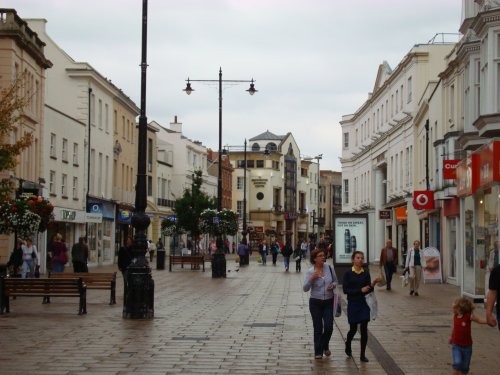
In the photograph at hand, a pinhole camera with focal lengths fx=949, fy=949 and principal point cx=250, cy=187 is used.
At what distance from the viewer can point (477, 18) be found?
923 inches

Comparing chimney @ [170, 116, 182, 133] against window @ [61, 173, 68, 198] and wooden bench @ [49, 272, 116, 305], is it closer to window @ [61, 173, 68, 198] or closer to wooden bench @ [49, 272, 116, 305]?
window @ [61, 173, 68, 198]

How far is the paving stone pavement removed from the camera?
12.3m

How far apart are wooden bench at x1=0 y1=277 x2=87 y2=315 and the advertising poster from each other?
47.6 ft

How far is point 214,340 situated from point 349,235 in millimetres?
18372

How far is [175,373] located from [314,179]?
471 feet

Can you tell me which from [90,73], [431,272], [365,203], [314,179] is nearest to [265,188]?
[314,179]

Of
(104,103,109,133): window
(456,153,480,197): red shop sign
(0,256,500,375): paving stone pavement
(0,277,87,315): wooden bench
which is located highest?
(104,103,109,133): window

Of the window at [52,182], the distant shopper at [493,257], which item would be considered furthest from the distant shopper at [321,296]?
the window at [52,182]

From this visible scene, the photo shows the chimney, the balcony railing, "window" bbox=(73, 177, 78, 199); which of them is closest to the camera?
"window" bbox=(73, 177, 78, 199)

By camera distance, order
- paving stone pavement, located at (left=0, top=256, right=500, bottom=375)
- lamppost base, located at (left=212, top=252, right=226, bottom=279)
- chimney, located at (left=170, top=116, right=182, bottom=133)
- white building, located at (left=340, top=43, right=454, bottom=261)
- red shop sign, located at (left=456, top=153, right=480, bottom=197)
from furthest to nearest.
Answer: chimney, located at (left=170, top=116, right=182, bottom=133)
white building, located at (left=340, top=43, right=454, bottom=261)
lamppost base, located at (left=212, top=252, right=226, bottom=279)
red shop sign, located at (left=456, top=153, right=480, bottom=197)
paving stone pavement, located at (left=0, top=256, right=500, bottom=375)

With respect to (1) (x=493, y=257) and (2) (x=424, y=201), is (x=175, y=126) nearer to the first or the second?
(2) (x=424, y=201)

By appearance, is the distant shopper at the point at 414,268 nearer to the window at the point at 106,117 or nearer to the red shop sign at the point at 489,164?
the red shop sign at the point at 489,164

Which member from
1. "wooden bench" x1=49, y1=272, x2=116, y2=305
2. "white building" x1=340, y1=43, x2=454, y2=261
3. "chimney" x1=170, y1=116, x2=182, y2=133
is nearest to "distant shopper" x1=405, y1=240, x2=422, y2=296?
"wooden bench" x1=49, y1=272, x2=116, y2=305

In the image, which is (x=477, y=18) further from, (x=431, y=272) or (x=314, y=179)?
(x=314, y=179)
